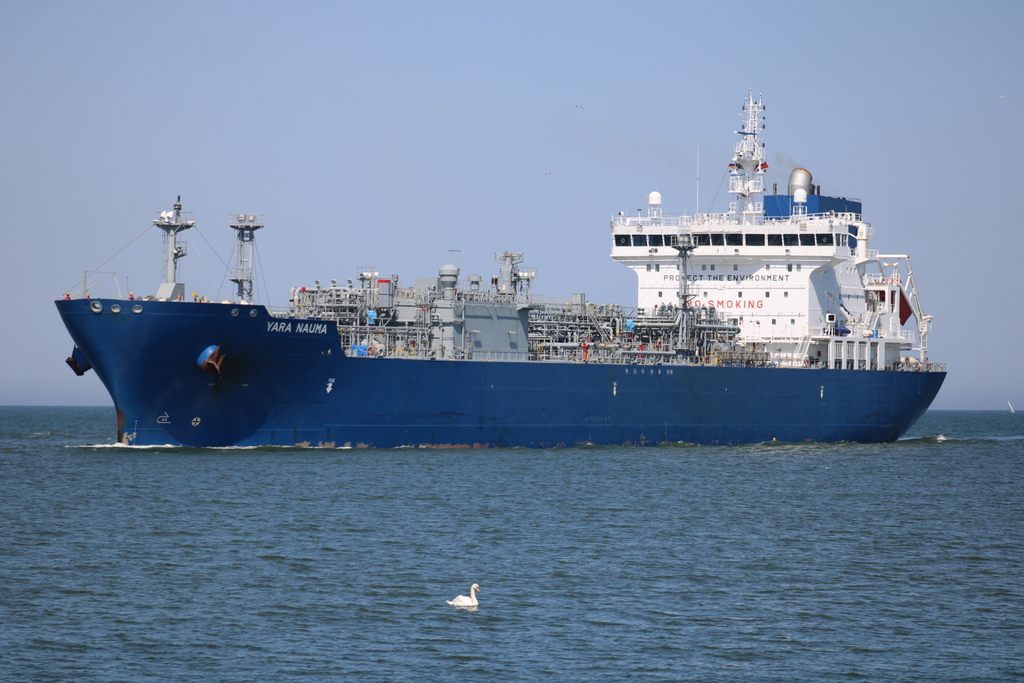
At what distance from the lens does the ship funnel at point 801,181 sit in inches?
2112

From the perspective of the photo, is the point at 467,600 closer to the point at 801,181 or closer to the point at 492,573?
the point at 492,573

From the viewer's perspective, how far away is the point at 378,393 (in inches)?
1556

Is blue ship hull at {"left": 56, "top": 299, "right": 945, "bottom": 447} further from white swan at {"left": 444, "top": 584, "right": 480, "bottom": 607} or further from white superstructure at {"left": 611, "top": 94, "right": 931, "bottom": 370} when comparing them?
white swan at {"left": 444, "top": 584, "right": 480, "bottom": 607}

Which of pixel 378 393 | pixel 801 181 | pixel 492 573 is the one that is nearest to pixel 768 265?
pixel 801 181

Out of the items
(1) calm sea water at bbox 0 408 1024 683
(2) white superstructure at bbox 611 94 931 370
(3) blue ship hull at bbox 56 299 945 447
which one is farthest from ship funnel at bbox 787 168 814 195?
(1) calm sea water at bbox 0 408 1024 683

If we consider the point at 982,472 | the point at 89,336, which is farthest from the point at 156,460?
the point at 982,472

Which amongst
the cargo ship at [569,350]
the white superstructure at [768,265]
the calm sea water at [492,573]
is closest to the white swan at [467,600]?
the calm sea water at [492,573]

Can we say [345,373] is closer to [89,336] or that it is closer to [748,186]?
[89,336]

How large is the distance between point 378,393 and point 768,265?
20000mm

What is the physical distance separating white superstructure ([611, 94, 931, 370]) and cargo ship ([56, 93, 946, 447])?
87mm

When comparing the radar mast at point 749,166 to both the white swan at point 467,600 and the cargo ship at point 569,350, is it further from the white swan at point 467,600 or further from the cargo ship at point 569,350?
the white swan at point 467,600

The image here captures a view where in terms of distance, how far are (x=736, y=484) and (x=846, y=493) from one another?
3087mm

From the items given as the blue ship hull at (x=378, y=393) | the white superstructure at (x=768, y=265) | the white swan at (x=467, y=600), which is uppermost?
the white superstructure at (x=768, y=265)

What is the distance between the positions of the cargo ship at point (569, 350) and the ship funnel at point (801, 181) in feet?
0.34
